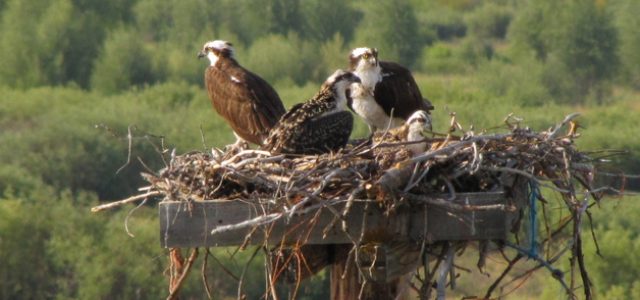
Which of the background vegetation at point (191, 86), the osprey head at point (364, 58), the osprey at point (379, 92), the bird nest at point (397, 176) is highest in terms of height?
the background vegetation at point (191, 86)

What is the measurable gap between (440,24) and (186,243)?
2684 inches

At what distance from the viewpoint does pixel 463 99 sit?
47.3 meters

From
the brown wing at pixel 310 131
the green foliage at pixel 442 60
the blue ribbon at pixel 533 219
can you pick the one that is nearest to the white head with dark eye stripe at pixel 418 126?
the brown wing at pixel 310 131

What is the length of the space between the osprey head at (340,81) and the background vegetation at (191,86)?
14.4 meters

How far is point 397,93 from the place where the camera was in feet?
32.1

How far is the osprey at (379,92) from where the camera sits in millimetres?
9453

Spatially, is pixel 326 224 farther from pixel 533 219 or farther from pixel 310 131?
pixel 310 131

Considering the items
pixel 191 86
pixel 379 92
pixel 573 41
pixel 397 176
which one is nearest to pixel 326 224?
pixel 397 176

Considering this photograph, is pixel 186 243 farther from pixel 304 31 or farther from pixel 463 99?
pixel 304 31

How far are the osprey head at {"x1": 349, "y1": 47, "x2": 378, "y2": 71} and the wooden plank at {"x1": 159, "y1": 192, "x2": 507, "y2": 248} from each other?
3107 millimetres

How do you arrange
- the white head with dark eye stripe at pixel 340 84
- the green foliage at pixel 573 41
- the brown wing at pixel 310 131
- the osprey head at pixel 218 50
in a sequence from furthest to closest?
1. the green foliage at pixel 573 41
2. the osprey head at pixel 218 50
3. the white head with dark eye stripe at pixel 340 84
4. the brown wing at pixel 310 131

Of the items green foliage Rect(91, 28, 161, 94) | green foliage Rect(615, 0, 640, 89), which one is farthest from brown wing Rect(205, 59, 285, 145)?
green foliage Rect(615, 0, 640, 89)

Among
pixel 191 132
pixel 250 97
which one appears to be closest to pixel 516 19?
pixel 191 132

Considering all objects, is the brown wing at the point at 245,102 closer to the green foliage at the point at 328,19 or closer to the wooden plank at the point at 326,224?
the wooden plank at the point at 326,224
